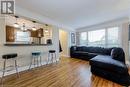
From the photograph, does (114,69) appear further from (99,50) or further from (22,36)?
(22,36)

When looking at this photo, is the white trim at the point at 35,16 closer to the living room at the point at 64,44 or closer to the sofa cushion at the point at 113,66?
the living room at the point at 64,44

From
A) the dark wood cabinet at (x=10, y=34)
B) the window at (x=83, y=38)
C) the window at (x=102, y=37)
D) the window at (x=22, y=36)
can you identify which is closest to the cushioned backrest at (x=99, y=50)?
the window at (x=102, y=37)

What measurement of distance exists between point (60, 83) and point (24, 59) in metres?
1.88

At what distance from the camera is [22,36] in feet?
20.6

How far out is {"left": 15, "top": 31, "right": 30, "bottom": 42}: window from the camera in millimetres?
6004

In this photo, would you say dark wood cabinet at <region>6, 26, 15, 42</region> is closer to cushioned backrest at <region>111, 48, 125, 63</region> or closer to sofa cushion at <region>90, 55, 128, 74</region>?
sofa cushion at <region>90, 55, 128, 74</region>

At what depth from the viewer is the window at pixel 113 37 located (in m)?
5.41

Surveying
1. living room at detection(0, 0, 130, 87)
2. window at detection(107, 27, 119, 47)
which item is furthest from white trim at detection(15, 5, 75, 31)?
window at detection(107, 27, 119, 47)

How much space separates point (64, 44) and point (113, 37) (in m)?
3.32

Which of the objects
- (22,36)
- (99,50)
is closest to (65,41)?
(99,50)

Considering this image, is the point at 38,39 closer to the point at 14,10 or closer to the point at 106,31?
the point at 14,10

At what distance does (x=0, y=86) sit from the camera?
231 centimetres

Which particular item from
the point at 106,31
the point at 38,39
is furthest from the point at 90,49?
the point at 38,39

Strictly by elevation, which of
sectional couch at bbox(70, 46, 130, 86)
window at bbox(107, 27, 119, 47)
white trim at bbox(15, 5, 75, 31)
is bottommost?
sectional couch at bbox(70, 46, 130, 86)
